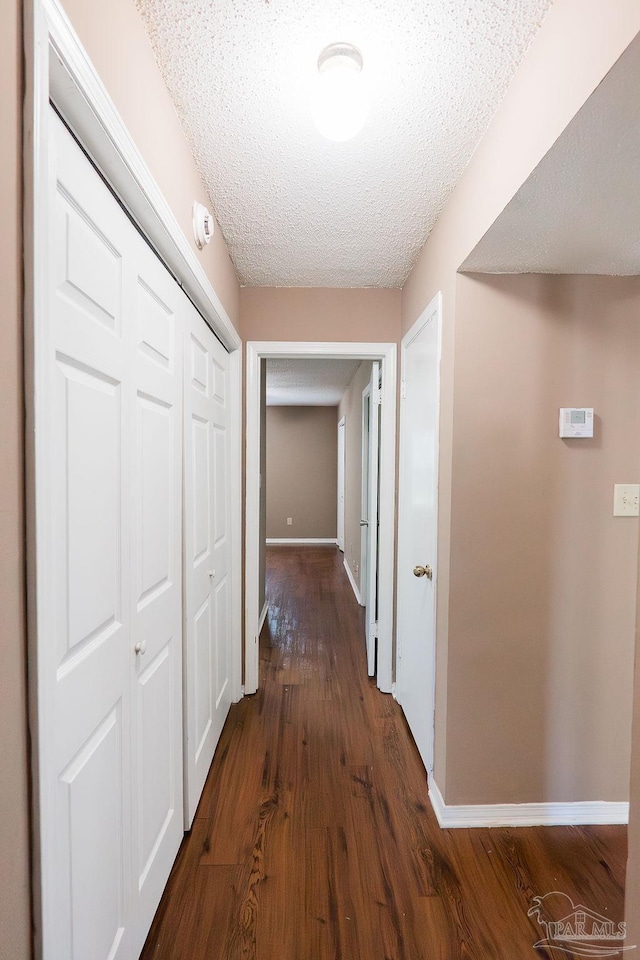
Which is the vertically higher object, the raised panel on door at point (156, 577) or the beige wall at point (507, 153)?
the beige wall at point (507, 153)

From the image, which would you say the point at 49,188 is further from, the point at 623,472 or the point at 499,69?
the point at 623,472

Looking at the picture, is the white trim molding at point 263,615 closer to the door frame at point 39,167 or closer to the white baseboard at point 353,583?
the white baseboard at point 353,583

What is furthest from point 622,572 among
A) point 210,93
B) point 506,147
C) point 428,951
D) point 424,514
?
point 210,93

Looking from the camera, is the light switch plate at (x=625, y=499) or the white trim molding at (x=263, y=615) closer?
the light switch plate at (x=625, y=499)

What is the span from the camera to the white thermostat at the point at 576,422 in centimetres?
164

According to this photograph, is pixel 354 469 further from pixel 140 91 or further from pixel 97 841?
pixel 97 841

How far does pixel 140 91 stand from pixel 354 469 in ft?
13.8

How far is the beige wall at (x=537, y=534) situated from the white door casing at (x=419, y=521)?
0.65 feet

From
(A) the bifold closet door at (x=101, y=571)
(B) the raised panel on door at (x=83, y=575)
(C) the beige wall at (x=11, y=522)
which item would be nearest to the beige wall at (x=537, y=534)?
(A) the bifold closet door at (x=101, y=571)

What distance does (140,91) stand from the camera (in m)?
1.02

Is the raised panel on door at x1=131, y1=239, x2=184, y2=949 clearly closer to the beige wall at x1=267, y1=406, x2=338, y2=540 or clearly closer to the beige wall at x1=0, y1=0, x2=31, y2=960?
the beige wall at x1=0, y1=0, x2=31, y2=960

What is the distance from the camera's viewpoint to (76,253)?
837mm

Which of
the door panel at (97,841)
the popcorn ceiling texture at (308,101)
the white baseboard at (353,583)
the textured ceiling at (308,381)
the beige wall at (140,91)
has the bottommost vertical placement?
the white baseboard at (353,583)

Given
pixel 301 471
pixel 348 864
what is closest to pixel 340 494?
pixel 301 471
